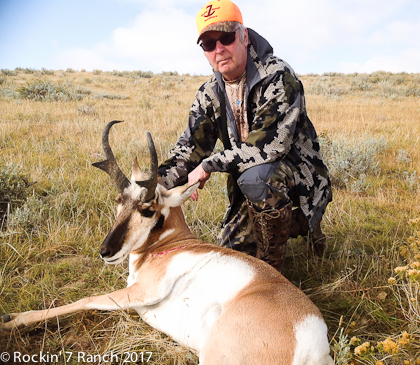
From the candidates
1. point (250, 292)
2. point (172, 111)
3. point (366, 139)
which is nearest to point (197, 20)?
point (250, 292)

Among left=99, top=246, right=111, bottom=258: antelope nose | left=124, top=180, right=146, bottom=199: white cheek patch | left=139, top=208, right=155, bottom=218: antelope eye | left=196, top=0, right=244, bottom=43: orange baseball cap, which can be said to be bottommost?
left=99, top=246, right=111, bottom=258: antelope nose

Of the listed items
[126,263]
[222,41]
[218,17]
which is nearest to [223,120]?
[222,41]

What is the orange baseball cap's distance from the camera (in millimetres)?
3375

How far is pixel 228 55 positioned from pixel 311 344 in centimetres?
268

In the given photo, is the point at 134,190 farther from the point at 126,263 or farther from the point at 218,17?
the point at 218,17

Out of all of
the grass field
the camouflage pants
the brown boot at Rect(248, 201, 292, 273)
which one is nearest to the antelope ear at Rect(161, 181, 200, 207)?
the camouflage pants

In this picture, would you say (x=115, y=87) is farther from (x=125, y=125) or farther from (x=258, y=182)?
(x=258, y=182)

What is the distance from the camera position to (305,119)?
3.72 meters

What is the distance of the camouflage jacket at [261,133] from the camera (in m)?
3.31

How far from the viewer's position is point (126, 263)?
3.70 metres

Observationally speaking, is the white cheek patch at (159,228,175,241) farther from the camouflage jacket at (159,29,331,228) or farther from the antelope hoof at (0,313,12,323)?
the antelope hoof at (0,313,12,323)

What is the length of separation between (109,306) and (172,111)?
9.08m

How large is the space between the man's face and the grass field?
182cm

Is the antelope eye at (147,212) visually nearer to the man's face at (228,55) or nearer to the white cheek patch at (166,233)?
the white cheek patch at (166,233)
